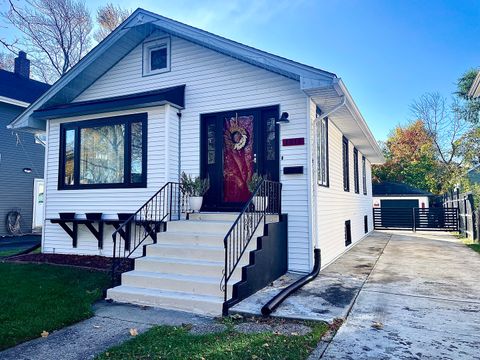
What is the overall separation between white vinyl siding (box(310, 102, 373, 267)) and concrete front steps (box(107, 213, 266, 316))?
1.43 meters

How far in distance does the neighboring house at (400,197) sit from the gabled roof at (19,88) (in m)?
17.5

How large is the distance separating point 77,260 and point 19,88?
1046 centimetres

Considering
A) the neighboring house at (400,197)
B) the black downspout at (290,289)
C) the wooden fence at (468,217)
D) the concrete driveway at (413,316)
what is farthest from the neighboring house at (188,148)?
the neighboring house at (400,197)

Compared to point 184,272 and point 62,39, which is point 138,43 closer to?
point 184,272

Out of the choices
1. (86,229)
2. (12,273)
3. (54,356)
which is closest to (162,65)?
(86,229)

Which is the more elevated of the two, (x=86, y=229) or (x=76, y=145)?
(x=76, y=145)

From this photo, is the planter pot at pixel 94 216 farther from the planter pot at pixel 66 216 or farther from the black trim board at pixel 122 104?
the black trim board at pixel 122 104

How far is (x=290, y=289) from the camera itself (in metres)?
4.41

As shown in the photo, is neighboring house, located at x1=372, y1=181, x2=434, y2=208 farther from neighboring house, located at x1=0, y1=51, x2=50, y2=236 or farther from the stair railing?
neighboring house, located at x1=0, y1=51, x2=50, y2=236

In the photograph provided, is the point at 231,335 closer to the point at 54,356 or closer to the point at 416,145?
the point at 54,356

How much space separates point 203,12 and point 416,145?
2437cm

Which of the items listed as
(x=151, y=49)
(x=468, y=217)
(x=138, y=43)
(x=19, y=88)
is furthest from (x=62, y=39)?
(x=468, y=217)

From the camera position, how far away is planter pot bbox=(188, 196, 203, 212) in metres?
6.17

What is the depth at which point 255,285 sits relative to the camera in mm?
4441
